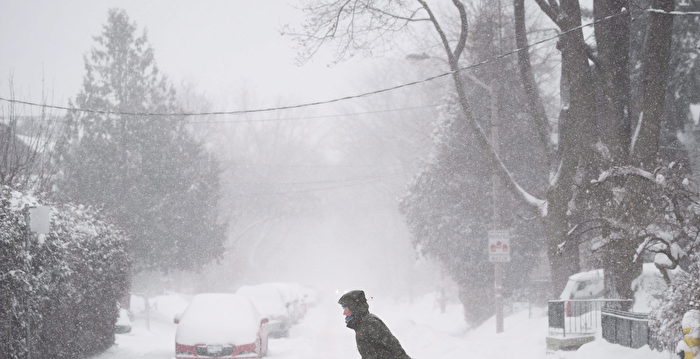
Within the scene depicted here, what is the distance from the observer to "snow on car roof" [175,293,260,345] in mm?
17234

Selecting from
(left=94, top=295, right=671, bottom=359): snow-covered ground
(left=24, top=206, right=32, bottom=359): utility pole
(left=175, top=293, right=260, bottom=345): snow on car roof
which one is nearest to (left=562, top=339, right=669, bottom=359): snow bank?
(left=94, top=295, right=671, bottom=359): snow-covered ground

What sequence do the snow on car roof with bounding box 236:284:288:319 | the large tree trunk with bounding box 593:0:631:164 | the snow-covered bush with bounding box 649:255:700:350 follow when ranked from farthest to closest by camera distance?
the snow on car roof with bounding box 236:284:288:319
the large tree trunk with bounding box 593:0:631:164
the snow-covered bush with bounding box 649:255:700:350

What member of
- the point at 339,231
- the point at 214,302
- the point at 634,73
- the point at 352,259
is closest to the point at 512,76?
the point at 634,73

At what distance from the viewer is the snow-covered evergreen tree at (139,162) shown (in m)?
34.5

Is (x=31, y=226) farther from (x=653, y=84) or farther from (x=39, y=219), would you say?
(x=653, y=84)

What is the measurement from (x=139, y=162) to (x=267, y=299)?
10472 mm

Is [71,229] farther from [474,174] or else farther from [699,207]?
[474,174]

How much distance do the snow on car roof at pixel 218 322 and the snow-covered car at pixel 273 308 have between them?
6352mm

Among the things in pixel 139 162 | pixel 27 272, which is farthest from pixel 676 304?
pixel 139 162

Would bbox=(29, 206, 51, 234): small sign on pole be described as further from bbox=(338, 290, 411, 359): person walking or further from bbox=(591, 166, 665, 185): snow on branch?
bbox=(591, 166, 665, 185): snow on branch

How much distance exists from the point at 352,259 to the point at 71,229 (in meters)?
92.0

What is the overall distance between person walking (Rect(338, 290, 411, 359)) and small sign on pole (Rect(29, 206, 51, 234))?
730 cm

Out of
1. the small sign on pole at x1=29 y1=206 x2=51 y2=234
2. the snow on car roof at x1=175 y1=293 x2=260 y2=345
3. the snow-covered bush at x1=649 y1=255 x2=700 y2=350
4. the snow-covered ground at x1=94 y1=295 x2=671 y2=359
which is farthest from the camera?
the snow on car roof at x1=175 y1=293 x2=260 y2=345

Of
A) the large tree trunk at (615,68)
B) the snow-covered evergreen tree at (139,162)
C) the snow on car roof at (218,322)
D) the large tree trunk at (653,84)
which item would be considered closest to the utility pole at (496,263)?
the large tree trunk at (615,68)
